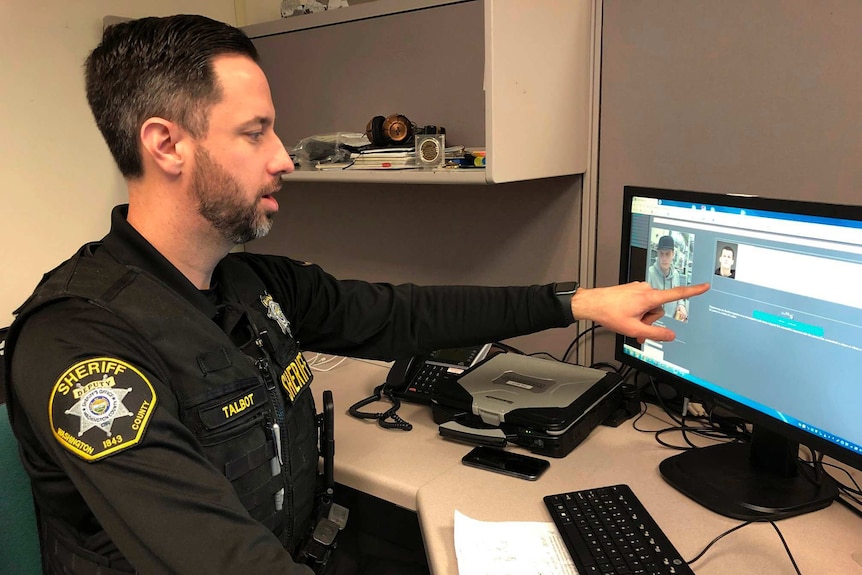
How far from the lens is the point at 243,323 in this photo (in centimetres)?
102

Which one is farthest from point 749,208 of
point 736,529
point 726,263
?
point 736,529

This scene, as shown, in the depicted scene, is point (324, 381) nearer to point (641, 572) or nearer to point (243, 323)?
point (243, 323)

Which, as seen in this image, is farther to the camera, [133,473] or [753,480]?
[753,480]

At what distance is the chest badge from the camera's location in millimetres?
1093

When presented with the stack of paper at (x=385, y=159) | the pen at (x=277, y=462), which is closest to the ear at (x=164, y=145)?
the pen at (x=277, y=462)

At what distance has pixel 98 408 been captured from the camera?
749mm

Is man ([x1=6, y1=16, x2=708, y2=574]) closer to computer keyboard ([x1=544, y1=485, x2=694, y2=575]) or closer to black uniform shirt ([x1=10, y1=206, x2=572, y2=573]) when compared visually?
black uniform shirt ([x1=10, y1=206, x2=572, y2=573])

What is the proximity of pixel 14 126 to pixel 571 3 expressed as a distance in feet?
4.28

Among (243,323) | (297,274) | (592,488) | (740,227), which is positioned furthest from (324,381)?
(740,227)

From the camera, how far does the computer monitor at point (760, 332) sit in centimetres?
88

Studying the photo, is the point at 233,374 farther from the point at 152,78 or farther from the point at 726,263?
the point at 726,263

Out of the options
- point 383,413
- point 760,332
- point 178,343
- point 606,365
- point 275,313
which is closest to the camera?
point 178,343

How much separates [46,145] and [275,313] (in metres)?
0.94

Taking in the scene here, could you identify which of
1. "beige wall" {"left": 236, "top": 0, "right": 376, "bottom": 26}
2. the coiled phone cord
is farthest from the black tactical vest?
"beige wall" {"left": 236, "top": 0, "right": 376, "bottom": 26}
